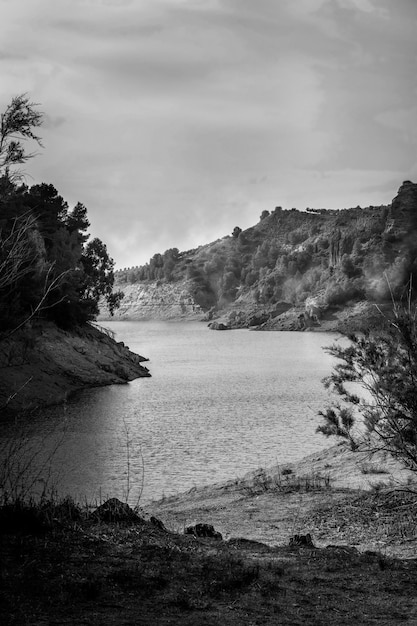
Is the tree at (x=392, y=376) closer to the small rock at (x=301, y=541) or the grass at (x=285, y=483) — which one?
the grass at (x=285, y=483)

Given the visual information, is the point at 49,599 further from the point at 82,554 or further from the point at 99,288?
the point at 99,288

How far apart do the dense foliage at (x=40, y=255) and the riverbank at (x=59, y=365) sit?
1.76m

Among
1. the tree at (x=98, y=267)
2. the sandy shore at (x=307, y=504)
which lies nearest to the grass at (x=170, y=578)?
the sandy shore at (x=307, y=504)

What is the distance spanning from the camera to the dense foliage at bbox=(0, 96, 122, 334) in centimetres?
1035

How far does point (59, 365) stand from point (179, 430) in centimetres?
1601

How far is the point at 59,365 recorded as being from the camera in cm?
4916

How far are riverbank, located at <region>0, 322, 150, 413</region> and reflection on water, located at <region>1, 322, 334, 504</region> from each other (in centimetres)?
138

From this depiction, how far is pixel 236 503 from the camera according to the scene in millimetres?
17750

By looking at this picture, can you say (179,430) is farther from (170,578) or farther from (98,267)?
(98,267)

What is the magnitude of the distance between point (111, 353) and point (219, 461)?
32.9 meters

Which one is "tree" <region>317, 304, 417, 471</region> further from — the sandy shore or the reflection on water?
the reflection on water

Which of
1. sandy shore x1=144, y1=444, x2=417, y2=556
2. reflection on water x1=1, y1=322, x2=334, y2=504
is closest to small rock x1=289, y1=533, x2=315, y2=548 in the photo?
sandy shore x1=144, y1=444, x2=417, y2=556

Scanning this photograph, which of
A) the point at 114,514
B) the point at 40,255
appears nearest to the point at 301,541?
the point at 114,514

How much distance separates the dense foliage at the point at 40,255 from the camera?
1035cm
